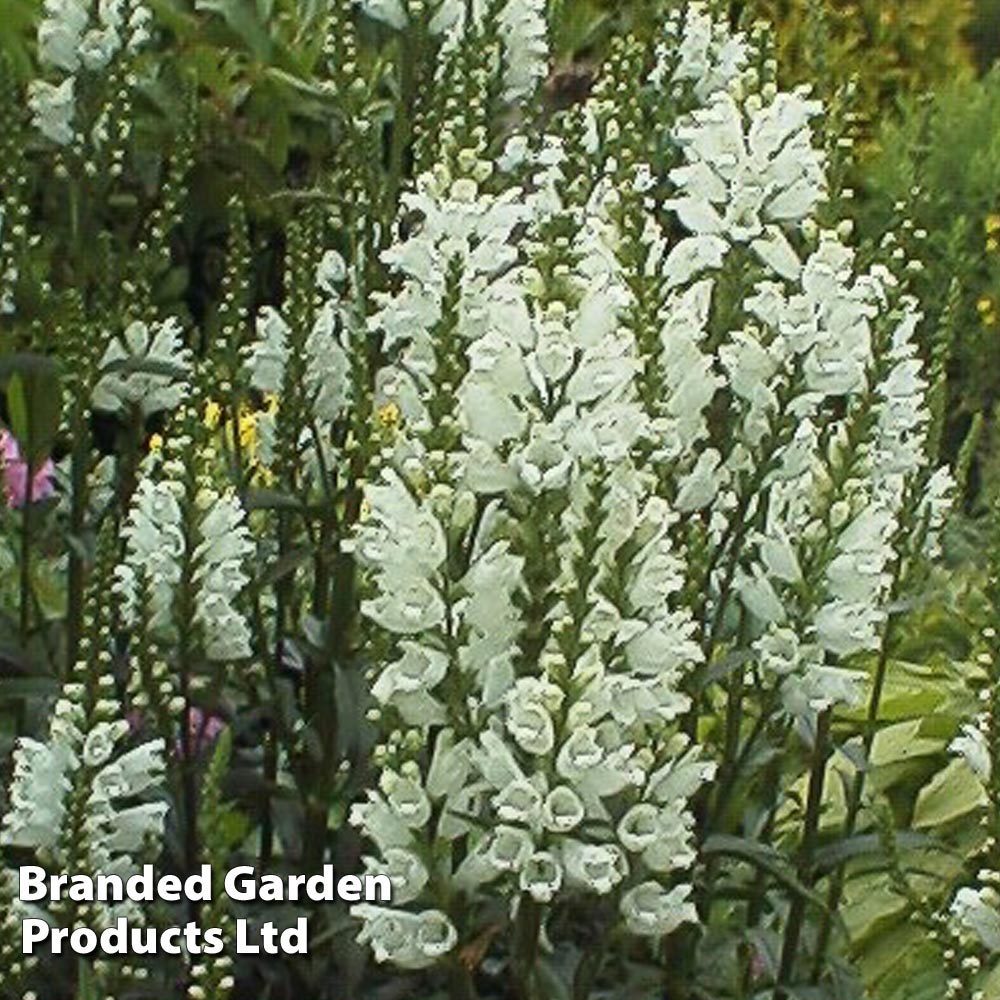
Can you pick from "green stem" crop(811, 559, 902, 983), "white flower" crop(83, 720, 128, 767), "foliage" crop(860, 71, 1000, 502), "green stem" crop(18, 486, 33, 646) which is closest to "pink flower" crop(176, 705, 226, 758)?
"green stem" crop(18, 486, 33, 646)

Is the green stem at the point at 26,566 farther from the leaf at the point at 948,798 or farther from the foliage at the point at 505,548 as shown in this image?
the leaf at the point at 948,798

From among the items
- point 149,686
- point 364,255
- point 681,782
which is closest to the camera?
point 681,782

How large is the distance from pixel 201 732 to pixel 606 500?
890 millimetres

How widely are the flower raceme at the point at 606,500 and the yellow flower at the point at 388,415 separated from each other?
0.17 feet

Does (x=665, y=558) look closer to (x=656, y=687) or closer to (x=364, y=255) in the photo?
(x=656, y=687)

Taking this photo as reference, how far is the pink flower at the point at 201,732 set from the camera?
2734 mm

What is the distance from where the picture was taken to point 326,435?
2.95 metres

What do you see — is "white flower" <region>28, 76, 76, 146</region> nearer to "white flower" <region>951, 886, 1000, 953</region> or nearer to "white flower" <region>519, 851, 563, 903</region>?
"white flower" <region>519, 851, 563, 903</region>

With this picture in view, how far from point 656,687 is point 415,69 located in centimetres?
108

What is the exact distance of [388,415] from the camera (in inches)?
136

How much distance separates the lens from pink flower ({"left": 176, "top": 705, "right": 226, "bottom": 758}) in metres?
2.73

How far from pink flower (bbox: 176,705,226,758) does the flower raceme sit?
416mm

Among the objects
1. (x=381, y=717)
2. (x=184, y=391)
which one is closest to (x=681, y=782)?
(x=381, y=717)

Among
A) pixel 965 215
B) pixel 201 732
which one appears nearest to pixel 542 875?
pixel 201 732
